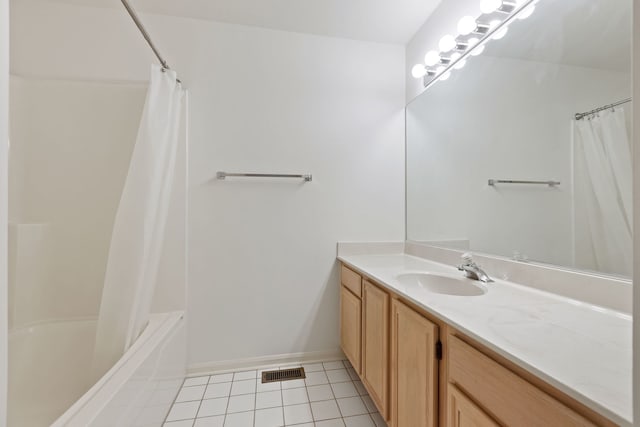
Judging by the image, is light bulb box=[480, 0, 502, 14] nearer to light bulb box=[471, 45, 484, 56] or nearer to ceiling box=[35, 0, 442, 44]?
light bulb box=[471, 45, 484, 56]

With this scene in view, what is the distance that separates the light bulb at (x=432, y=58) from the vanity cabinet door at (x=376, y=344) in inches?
53.8

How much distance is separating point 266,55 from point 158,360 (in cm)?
192

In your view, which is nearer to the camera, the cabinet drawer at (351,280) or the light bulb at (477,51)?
the light bulb at (477,51)

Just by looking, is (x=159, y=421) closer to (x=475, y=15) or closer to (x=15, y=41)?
(x=15, y=41)

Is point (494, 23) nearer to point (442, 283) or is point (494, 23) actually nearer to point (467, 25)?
point (467, 25)

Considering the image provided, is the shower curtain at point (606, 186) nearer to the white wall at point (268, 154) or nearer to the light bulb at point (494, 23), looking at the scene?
the light bulb at point (494, 23)

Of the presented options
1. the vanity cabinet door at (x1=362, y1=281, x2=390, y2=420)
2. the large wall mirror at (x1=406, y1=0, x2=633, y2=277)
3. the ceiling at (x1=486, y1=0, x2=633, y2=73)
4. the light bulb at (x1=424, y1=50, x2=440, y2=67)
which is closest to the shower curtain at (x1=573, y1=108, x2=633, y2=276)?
the large wall mirror at (x1=406, y1=0, x2=633, y2=277)

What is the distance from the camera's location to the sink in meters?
1.23

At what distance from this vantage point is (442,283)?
1.37 m

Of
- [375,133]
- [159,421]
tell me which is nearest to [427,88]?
[375,133]

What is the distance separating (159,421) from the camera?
1.32 m

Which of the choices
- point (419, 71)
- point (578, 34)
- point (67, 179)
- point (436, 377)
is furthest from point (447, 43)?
point (67, 179)

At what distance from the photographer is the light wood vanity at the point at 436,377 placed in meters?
0.55

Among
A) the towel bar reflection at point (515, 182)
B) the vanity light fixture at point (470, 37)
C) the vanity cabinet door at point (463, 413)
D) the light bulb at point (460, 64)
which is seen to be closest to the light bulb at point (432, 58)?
the vanity light fixture at point (470, 37)
